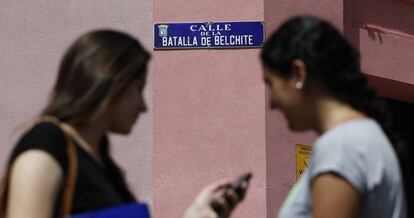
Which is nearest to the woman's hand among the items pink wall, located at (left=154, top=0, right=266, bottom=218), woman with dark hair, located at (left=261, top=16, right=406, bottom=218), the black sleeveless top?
woman with dark hair, located at (left=261, top=16, right=406, bottom=218)

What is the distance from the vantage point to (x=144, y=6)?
816cm

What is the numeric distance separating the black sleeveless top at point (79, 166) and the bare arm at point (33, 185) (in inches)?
1.1

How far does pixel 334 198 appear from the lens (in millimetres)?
2920

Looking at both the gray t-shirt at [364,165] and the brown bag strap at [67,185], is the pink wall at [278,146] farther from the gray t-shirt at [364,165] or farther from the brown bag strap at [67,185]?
the brown bag strap at [67,185]

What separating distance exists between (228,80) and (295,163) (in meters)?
0.81

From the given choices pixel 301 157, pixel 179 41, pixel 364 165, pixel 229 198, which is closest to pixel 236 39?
pixel 179 41

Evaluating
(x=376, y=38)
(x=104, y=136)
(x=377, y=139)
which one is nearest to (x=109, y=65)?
(x=104, y=136)

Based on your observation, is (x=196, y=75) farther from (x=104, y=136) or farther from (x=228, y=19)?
(x=104, y=136)

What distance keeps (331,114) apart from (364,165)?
Result: 20 centimetres

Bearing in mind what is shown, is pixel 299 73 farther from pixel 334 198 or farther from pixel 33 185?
pixel 33 185

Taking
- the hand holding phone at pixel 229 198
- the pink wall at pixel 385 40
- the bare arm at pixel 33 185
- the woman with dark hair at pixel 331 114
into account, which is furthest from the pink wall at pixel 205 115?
the bare arm at pixel 33 185

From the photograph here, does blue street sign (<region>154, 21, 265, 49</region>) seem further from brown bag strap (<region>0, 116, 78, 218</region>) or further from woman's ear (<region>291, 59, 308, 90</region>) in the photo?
brown bag strap (<region>0, 116, 78, 218</region>)

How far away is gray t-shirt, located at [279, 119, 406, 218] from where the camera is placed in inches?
117

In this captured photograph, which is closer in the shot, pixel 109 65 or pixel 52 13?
pixel 109 65
